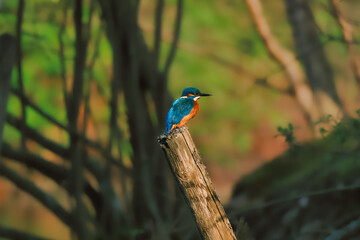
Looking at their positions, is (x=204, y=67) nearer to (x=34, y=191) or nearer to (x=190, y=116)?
(x=34, y=191)

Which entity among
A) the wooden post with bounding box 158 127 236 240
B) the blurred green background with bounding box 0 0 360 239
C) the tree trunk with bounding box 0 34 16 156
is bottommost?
the wooden post with bounding box 158 127 236 240

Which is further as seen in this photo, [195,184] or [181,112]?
[181,112]

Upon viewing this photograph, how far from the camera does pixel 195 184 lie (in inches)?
69.7

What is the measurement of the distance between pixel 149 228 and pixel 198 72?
20.4 ft

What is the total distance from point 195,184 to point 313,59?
6.29 m

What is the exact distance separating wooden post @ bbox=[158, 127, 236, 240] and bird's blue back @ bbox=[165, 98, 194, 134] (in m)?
0.28

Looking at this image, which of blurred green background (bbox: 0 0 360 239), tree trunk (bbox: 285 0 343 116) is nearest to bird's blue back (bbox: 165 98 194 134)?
blurred green background (bbox: 0 0 360 239)

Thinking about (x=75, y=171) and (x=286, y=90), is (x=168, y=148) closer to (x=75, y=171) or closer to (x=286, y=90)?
(x=75, y=171)

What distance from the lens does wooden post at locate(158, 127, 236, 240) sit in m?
1.74

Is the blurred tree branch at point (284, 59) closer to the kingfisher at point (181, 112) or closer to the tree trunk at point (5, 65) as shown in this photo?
the tree trunk at point (5, 65)

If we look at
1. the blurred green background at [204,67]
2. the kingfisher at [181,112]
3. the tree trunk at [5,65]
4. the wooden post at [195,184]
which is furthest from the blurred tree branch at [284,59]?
the wooden post at [195,184]

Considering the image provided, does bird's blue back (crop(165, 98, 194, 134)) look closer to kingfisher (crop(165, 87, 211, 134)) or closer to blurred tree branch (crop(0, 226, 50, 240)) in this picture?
kingfisher (crop(165, 87, 211, 134))

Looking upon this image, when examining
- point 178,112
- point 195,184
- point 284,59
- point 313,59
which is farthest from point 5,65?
point 284,59

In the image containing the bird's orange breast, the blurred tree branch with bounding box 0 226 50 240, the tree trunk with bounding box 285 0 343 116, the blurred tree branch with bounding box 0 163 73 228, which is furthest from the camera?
the tree trunk with bounding box 285 0 343 116
